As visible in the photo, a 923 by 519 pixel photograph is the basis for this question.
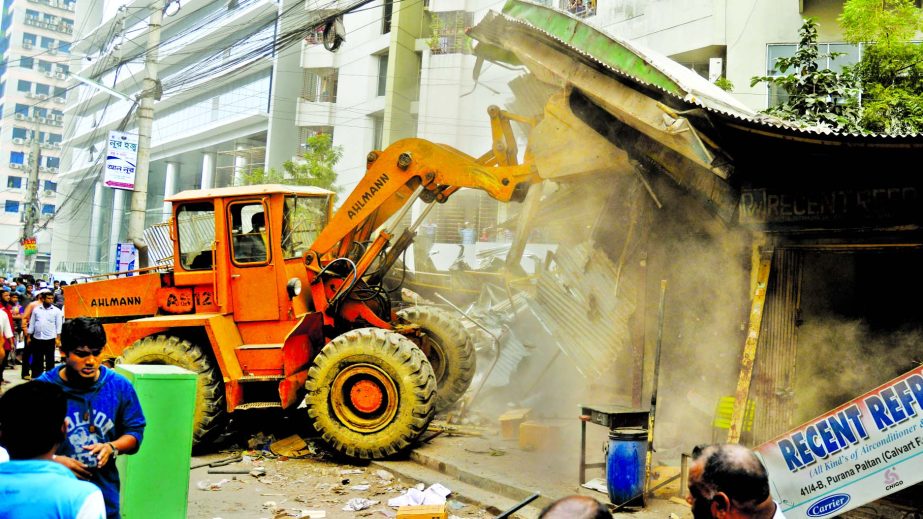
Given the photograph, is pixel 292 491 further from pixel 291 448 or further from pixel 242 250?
pixel 242 250

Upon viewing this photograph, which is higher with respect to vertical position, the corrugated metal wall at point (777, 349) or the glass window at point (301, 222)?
the glass window at point (301, 222)

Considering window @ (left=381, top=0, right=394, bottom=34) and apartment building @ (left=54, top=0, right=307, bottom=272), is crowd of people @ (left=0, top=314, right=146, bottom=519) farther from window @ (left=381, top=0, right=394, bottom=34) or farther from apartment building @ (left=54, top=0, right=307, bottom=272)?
window @ (left=381, top=0, right=394, bottom=34)

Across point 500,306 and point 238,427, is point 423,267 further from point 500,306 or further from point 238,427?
point 238,427

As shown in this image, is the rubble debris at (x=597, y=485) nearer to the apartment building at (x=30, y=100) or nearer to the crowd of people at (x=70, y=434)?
the crowd of people at (x=70, y=434)

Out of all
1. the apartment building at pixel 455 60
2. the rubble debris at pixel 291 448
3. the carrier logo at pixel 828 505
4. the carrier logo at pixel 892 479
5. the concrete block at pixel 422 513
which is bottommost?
the rubble debris at pixel 291 448

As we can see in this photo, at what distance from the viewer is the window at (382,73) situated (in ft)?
92.3

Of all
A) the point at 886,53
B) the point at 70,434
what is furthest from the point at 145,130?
the point at 886,53

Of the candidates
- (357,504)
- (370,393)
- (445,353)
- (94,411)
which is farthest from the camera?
(445,353)

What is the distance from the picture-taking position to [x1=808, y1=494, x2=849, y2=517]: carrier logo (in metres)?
4.81

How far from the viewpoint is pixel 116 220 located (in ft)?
156

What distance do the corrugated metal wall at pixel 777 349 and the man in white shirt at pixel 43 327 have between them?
11.8 meters

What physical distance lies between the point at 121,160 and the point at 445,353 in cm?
946

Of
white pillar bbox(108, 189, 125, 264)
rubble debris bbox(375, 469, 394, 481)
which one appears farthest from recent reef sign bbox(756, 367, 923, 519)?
white pillar bbox(108, 189, 125, 264)

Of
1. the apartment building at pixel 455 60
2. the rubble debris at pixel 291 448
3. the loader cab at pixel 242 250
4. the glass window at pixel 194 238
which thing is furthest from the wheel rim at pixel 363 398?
the apartment building at pixel 455 60
